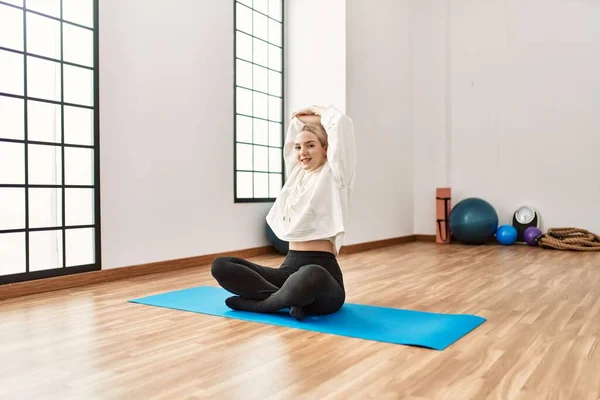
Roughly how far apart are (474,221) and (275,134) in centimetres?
246

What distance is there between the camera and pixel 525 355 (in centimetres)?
207

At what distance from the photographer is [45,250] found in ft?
11.5

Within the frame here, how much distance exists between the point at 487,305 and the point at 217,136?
272 cm

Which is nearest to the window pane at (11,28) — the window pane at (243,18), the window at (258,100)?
the window at (258,100)

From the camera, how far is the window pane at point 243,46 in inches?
205

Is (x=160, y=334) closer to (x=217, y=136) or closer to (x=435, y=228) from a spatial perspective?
(x=217, y=136)

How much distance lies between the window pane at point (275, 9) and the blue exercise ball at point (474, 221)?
2966 mm

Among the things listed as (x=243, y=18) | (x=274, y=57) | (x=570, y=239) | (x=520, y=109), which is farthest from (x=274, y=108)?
(x=570, y=239)

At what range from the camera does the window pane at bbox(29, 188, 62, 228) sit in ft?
11.2

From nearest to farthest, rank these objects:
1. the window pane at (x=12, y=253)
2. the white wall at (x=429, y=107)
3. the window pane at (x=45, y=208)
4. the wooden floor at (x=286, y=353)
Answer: the wooden floor at (x=286, y=353) → the window pane at (x=12, y=253) → the window pane at (x=45, y=208) → the white wall at (x=429, y=107)

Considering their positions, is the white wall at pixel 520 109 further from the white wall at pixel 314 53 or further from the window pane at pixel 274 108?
the window pane at pixel 274 108

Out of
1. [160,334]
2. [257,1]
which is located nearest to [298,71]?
[257,1]

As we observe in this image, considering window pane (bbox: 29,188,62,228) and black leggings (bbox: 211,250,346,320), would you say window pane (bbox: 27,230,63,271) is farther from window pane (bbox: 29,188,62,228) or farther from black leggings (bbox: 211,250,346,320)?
black leggings (bbox: 211,250,346,320)

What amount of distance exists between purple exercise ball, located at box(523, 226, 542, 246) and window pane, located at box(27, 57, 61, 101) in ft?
16.4
